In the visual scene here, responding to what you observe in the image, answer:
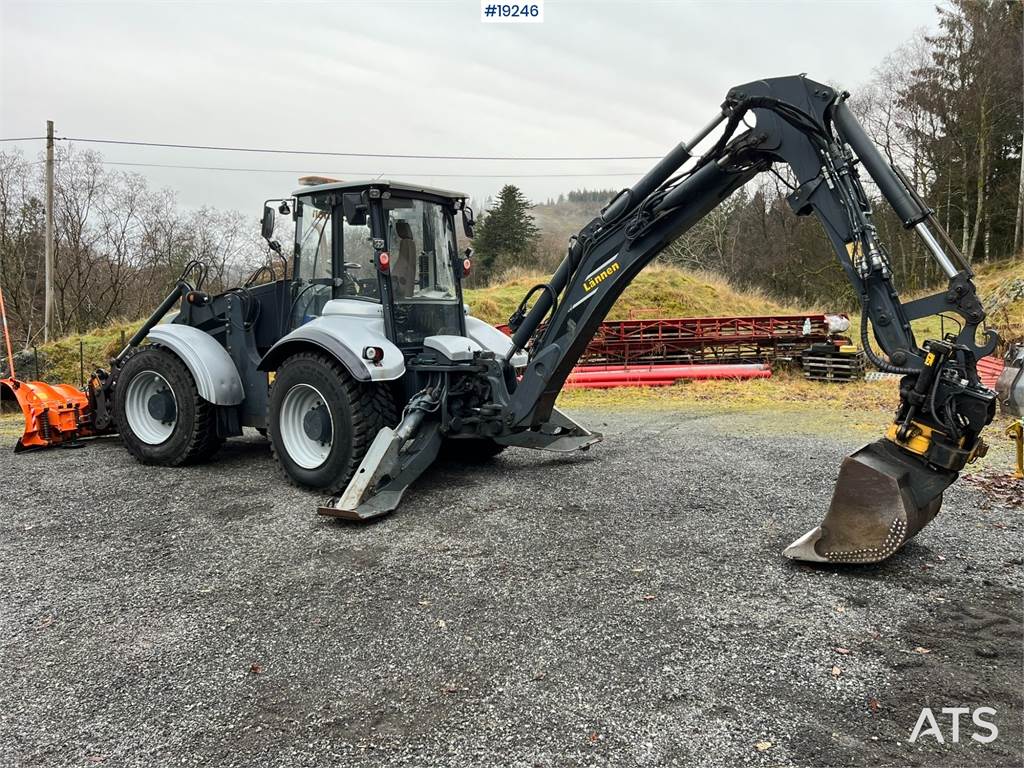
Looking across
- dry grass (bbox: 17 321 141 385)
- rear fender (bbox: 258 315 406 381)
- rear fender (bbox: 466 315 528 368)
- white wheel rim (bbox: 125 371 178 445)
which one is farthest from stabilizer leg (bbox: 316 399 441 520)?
dry grass (bbox: 17 321 141 385)

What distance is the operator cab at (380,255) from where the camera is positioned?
5988mm

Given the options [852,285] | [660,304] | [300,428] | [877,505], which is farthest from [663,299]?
[877,505]

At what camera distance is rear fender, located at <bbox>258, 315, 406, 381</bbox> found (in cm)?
560

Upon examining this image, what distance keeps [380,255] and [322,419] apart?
1.49 m

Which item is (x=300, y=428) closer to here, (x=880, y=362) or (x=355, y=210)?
(x=355, y=210)

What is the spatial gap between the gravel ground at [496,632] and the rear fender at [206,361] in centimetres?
119

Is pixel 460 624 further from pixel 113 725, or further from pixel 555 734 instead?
pixel 113 725

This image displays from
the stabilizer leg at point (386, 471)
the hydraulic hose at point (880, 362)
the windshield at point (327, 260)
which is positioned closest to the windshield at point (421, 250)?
the windshield at point (327, 260)

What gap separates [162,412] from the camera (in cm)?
706

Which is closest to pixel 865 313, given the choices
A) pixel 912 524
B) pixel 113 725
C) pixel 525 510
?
pixel 912 524

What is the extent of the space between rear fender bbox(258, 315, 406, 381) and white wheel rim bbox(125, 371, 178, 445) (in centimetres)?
158

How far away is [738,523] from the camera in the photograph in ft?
16.4

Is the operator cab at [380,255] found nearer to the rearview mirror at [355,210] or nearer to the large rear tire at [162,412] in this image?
the rearview mirror at [355,210]

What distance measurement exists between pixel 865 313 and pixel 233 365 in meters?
5.62
